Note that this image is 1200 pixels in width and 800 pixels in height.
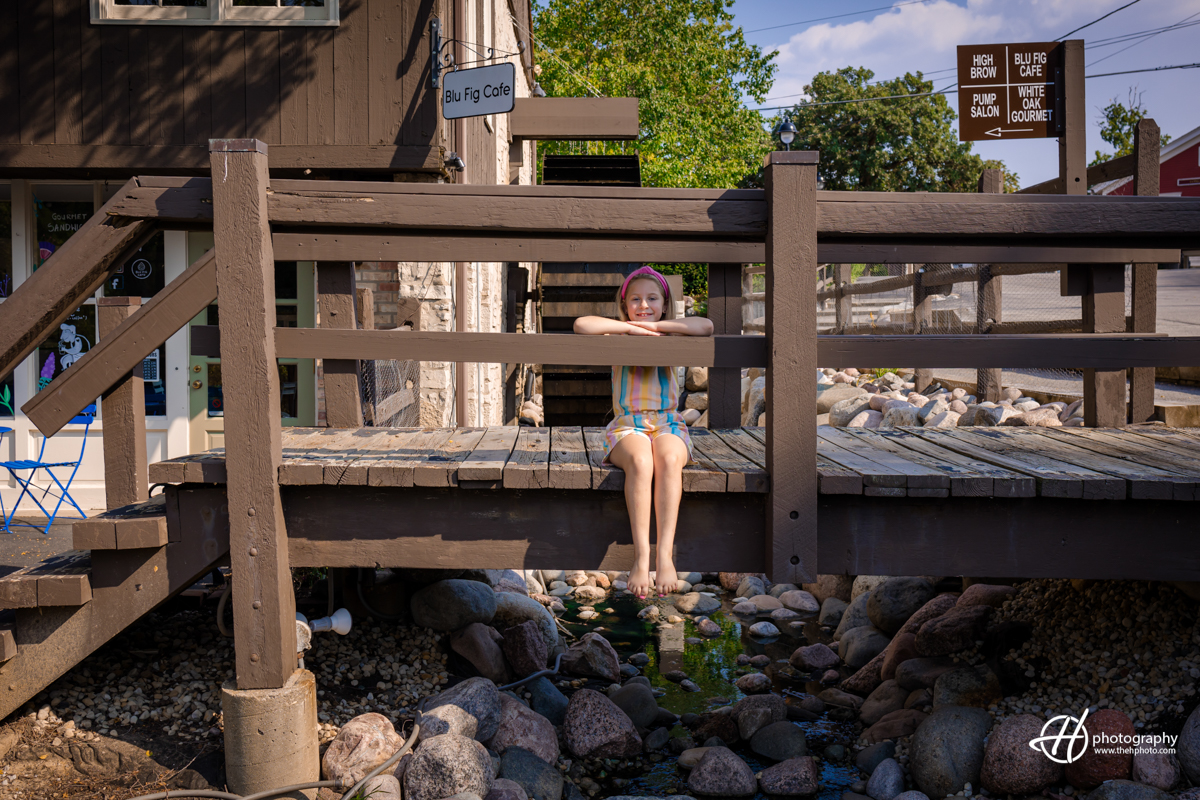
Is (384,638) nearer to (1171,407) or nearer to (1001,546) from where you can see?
(1001,546)

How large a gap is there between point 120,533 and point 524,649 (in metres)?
2.26

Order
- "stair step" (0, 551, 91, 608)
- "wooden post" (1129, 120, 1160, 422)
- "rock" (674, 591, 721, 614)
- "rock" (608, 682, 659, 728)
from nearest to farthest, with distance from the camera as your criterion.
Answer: "stair step" (0, 551, 91, 608), "wooden post" (1129, 120, 1160, 422), "rock" (608, 682, 659, 728), "rock" (674, 591, 721, 614)

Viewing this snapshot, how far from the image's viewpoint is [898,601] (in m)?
5.07

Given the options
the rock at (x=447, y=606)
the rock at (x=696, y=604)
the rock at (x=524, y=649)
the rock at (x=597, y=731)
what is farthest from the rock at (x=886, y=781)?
the rock at (x=696, y=604)

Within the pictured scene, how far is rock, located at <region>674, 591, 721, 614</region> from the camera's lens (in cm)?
648

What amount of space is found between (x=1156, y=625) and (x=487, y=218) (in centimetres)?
316

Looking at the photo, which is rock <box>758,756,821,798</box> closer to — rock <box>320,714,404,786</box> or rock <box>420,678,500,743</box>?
rock <box>420,678,500,743</box>

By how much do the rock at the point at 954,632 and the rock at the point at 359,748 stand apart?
8.67ft

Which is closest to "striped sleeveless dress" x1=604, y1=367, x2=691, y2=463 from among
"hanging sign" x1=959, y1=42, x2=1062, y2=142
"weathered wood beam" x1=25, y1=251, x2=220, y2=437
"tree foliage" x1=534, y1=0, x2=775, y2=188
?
"weathered wood beam" x1=25, y1=251, x2=220, y2=437

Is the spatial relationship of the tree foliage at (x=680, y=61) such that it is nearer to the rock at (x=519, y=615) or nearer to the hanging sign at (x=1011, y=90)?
the hanging sign at (x=1011, y=90)

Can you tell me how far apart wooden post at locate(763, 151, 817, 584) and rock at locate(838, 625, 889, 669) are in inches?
104

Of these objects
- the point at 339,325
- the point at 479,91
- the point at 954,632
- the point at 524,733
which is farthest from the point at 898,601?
the point at 479,91

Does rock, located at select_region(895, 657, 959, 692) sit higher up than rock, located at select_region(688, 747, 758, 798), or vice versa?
rock, located at select_region(895, 657, 959, 692)

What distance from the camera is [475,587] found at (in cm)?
450
